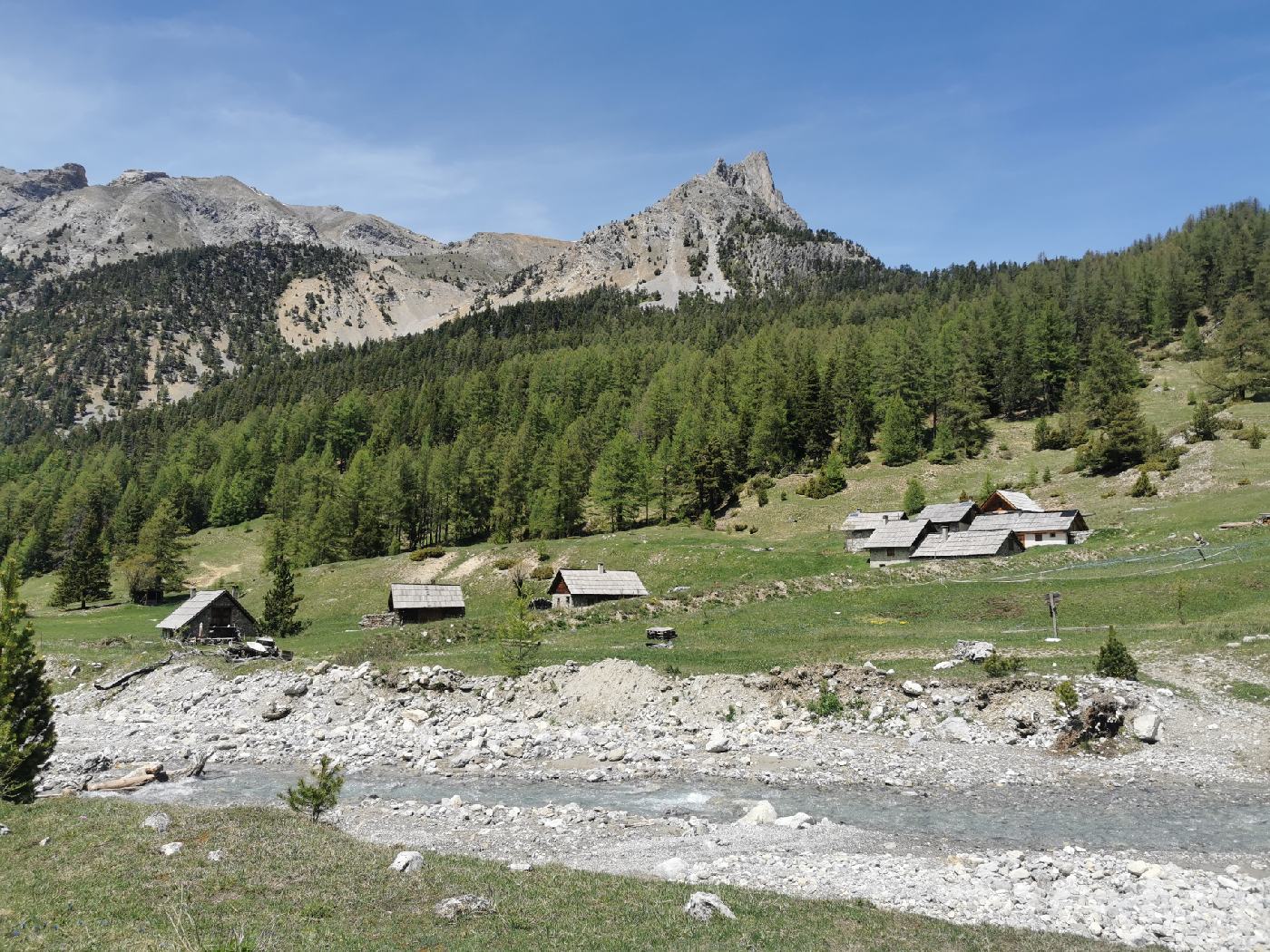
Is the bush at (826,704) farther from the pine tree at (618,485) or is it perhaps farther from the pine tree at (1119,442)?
the pine tree at (1119,442)

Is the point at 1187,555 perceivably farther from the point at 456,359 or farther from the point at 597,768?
the point at 456,359

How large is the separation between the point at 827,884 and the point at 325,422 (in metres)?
162

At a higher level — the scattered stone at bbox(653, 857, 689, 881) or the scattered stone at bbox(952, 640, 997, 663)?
the scattered stone at bbox(653, 857, 689, 881)

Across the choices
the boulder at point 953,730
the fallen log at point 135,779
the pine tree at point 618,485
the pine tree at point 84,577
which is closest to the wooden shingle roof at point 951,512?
the pine tree at point 618,485

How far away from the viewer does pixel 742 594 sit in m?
57.8

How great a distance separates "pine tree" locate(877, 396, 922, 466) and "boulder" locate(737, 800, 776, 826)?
82113 millimetres

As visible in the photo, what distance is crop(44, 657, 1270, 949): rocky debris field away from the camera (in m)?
16.6

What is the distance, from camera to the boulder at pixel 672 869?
17.7m

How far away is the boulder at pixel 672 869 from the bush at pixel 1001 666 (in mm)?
19612

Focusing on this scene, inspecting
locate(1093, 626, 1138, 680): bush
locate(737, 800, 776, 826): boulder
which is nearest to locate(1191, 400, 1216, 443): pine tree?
locate(1093, 626, 1138, 680): bush

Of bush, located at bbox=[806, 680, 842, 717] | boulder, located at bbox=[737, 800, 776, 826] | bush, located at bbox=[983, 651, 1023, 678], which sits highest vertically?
bush, located at bbox=[983, 651, 1023, 678]

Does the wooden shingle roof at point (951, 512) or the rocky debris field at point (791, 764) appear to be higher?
the wooden shingle roof at point (951, 512)

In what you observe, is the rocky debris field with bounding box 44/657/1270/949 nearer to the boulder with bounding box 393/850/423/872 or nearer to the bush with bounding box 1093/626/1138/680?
the bush with bounding box 1093/626/1138/680

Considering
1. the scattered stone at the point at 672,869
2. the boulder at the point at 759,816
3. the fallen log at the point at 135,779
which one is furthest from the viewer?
the fallen log at the point at 135,779
